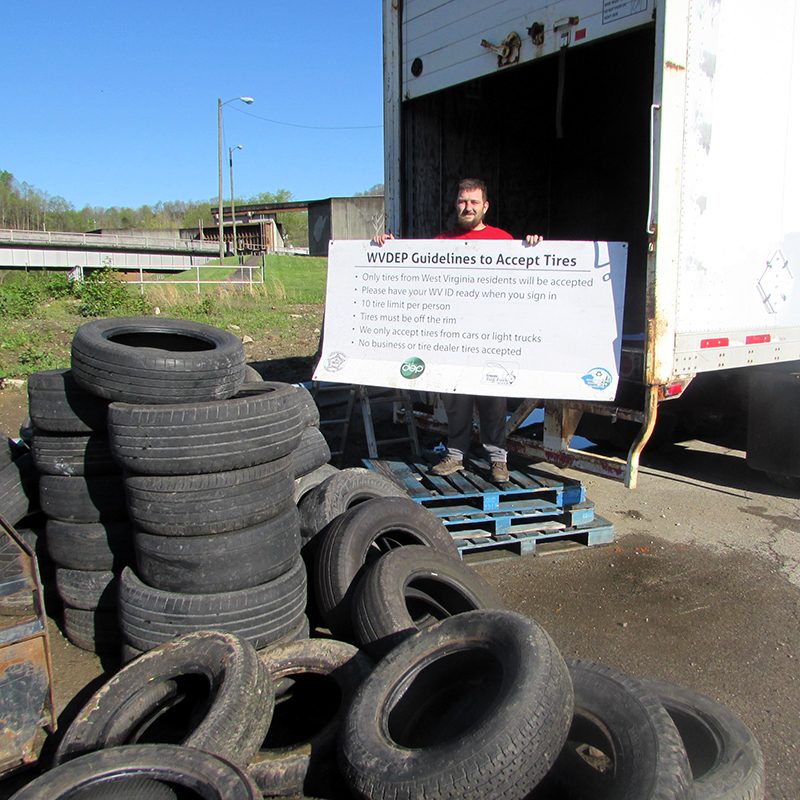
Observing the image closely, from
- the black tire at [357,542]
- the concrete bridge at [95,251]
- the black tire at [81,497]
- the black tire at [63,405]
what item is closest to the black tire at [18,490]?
the black tire at [81,497]

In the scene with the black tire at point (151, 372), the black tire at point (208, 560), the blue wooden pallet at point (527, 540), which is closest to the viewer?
the black tire at point (208, 560)

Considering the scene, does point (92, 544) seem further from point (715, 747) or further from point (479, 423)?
point (715, 747)

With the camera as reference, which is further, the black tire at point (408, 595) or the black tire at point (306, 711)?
the black tire at point (408, 595)

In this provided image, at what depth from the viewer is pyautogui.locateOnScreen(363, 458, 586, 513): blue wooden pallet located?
4.60 meters

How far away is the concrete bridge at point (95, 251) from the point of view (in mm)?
45938

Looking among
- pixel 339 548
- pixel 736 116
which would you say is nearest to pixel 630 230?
pixel 736 116

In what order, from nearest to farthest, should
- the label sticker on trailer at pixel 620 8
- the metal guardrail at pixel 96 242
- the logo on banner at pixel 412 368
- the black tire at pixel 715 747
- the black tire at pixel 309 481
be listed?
the black tire at pixel 715 747 < the label sticker on trailer at pixel 620 8 < the black tire at pixel 309 481 < the logo on banner at pixel 412 368 < the metal guardrail at pixel 96 242

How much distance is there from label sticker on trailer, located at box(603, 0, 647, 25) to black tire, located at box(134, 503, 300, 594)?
12.3 ft

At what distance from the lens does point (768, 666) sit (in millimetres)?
3268

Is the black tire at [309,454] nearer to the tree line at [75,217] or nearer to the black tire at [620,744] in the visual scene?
the black tire at [620,744]

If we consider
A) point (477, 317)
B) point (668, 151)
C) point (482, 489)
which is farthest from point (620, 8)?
point (482, 489)

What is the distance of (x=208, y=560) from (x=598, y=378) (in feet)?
8.73

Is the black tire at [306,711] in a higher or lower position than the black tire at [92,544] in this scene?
lower

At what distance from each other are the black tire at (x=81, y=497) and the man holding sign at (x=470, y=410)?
7.89 feet
